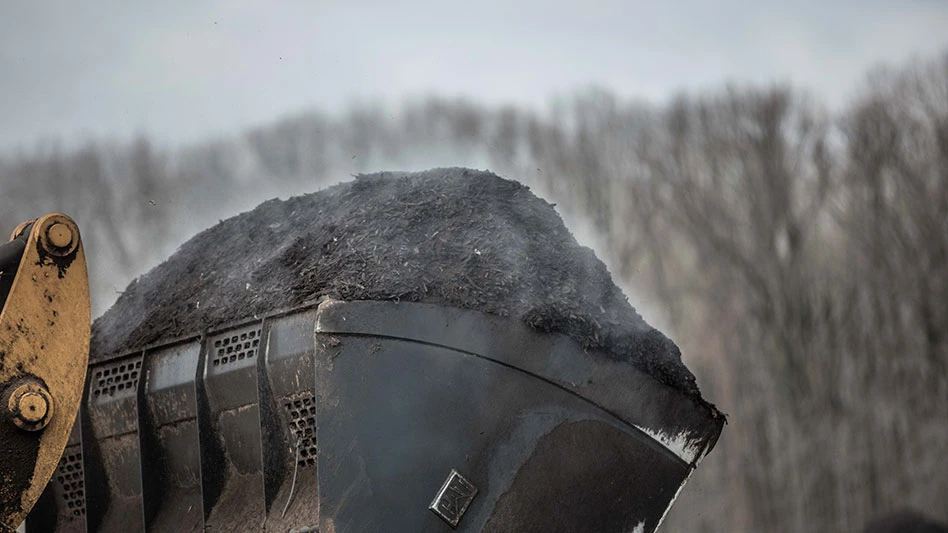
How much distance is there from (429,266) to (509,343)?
0.36 metres

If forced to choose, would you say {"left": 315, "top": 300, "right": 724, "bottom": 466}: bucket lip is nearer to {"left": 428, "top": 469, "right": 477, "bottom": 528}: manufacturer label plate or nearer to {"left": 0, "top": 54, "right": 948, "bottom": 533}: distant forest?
{"left": 428, "top": 469, "right": 477, "bottom": 528}: manufacturer label plate

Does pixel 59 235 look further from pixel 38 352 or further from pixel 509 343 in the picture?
pixel 509 343

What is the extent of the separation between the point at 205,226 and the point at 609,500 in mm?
2322

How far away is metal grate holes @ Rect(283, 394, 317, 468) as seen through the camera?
3.32 m

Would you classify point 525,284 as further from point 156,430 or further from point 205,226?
point 205,226

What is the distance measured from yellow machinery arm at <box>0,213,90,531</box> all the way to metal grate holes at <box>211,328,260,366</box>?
0.44 metres

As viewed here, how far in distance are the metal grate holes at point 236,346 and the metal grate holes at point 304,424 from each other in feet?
0.85

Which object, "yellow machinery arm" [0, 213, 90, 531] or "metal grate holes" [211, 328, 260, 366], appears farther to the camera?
"metal grate holes" [211, 328, 260, 366]

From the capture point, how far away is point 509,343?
10.3 ft

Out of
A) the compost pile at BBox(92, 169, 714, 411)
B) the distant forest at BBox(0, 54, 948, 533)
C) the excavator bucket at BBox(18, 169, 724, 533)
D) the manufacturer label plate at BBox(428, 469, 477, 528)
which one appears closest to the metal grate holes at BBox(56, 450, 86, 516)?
the excavator bucket at BBox(18, 169, 724, 533)

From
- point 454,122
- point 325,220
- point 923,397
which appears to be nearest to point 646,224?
point 923,397

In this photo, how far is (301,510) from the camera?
3.24 metres

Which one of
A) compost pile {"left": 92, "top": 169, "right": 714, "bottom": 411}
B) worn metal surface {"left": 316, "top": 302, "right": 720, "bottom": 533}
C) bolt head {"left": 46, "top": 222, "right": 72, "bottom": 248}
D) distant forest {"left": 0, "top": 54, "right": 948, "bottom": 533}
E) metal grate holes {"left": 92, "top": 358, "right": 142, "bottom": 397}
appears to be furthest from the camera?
distant forest {"left": 0, "top": 54, "right": 948, "bottom": 533}

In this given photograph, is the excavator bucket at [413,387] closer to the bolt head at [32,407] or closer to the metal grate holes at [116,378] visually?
the metal grate holes at [116,378]
